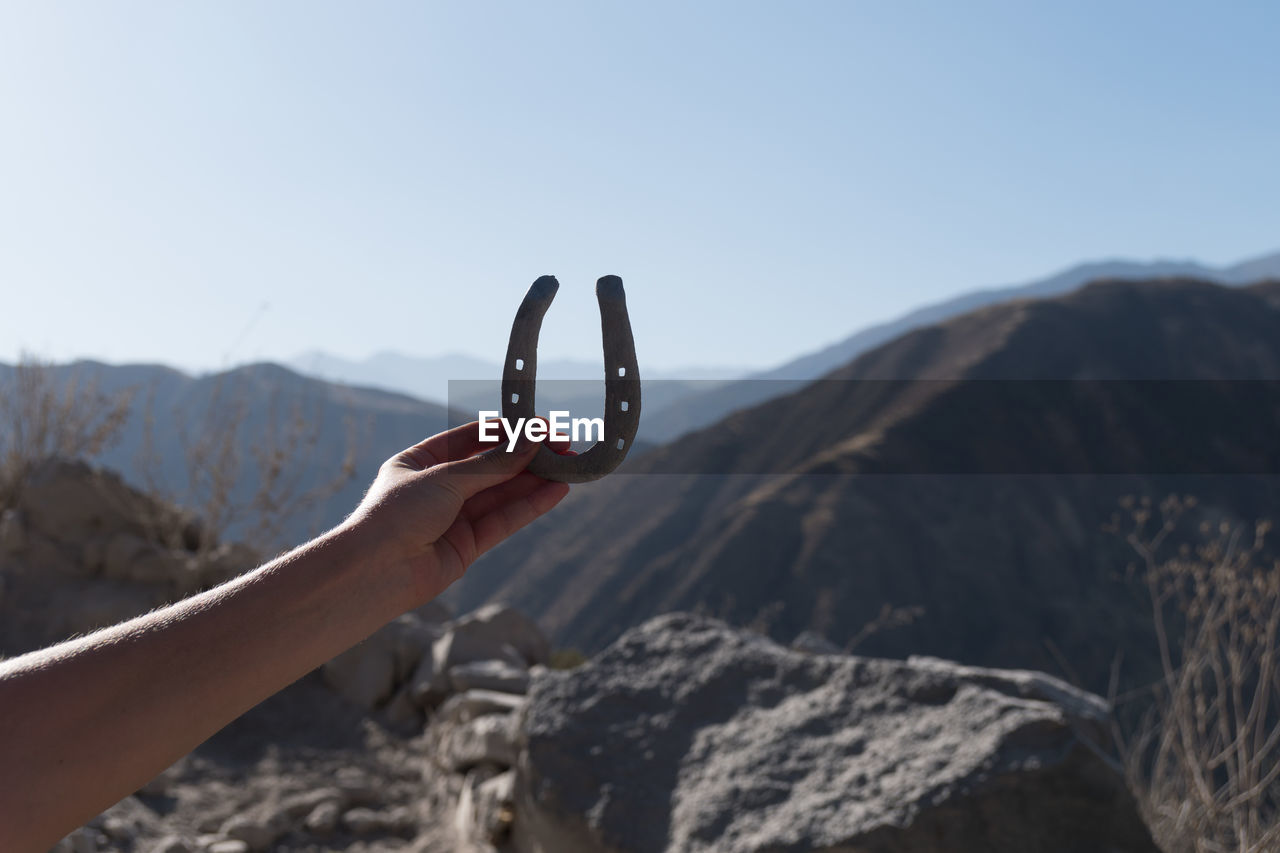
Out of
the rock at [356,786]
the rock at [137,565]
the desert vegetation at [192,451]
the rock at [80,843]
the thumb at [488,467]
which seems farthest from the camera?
the desert vegetation at [192,451]

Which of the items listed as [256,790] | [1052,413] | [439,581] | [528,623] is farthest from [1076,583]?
[439,581]

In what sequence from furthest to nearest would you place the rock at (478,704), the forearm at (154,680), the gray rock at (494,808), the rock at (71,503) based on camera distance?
the rock at (71,503)
the rock at (478,704)
the gray rock at (494,808)
the forearm at (154,680)

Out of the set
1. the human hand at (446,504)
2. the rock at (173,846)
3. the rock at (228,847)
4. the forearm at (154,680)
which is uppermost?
the human hand at (446,504)

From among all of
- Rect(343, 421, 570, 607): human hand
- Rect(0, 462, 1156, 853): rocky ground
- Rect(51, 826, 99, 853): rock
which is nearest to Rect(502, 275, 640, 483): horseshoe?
Rect(343, 421, 570, 607): human hand

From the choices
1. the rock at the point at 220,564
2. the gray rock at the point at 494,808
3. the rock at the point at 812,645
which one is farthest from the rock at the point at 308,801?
the rock at the point at 812,645

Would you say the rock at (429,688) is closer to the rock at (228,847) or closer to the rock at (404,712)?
the rock at (404,712)

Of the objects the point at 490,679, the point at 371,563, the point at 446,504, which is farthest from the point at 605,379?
the point at 490,679
